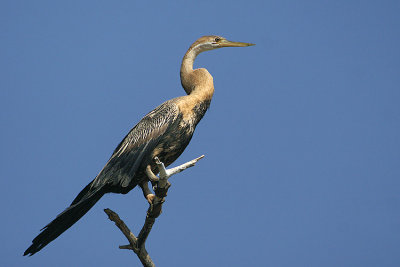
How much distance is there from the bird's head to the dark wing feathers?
0.91 m

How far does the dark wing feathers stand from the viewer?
17.6 feet

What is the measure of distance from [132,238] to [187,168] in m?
0.96

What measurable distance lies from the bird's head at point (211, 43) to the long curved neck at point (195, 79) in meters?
0.02

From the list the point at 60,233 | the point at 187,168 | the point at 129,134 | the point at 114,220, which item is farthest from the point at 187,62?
the point at 60,233

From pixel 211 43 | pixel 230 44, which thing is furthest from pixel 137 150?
pixel 230 44

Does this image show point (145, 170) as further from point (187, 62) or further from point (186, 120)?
point (187, 62)

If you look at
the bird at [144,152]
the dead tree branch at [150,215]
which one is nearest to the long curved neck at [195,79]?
Result: the bird at [144,152]

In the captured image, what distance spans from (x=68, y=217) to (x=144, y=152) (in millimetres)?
973

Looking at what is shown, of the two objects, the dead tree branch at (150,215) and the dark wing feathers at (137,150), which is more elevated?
the dark wing feathers at (137,150)

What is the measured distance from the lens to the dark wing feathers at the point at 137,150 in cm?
538

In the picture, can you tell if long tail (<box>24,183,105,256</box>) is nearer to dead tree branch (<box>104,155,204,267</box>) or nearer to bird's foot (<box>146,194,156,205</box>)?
dead tree branch (<box>104,155,204,267</box>)

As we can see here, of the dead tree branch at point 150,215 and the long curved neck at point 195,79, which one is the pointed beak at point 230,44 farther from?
the dead tree branch at point 150,215

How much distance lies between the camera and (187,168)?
5152 millimetres

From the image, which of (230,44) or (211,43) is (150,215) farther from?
(230,44)
